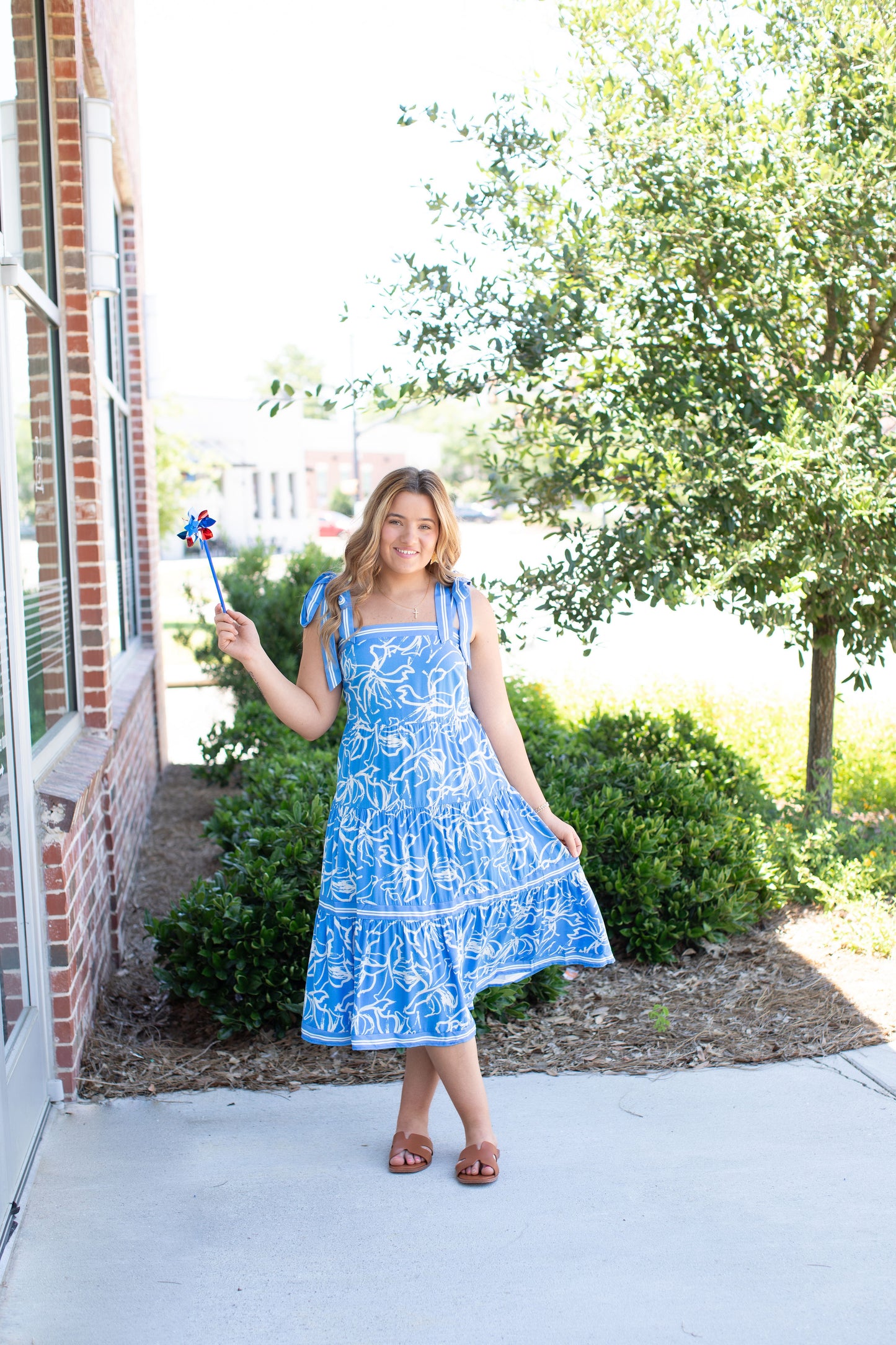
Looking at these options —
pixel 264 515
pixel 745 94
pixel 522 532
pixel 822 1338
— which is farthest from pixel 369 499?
pixel 522 532

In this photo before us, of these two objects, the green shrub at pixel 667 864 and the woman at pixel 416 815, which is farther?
the green shrub at pixel 667 864

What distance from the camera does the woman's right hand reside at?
2.85 m

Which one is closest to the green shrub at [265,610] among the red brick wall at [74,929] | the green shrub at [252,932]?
the green shrub at [252,932]

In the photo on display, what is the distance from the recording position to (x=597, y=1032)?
3889mm

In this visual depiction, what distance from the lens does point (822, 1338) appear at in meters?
2.35

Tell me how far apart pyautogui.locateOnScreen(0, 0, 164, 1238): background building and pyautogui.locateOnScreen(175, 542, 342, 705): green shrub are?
3397 millimetres

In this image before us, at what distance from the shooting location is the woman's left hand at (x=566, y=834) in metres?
3.13

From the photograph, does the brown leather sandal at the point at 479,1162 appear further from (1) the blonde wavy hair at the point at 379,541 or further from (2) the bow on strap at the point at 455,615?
(1) the blonde wavy hair at the point at 379,541

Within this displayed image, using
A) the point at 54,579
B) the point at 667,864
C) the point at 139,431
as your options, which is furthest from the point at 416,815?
the point at 139,431

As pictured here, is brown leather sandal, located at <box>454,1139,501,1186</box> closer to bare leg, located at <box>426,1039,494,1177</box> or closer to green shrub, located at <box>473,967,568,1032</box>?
bare leg, located at <box>426,1039,494,1177</box>

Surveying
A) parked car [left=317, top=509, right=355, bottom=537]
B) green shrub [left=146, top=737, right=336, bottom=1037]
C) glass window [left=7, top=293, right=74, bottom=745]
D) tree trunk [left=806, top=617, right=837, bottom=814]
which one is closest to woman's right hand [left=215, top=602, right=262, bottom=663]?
glass window [left=7, top=293, right=74, bottom=745]

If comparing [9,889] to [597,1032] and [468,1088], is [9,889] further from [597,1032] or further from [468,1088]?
[597,1032]

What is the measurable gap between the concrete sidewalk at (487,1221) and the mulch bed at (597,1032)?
12 cm

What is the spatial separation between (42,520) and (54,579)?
227mm
